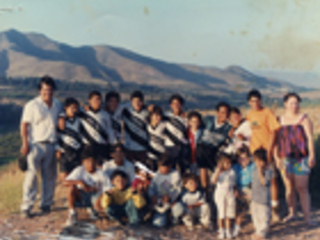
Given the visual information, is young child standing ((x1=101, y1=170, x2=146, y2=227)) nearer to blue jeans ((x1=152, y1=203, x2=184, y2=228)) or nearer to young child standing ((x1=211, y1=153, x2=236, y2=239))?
blue jeans ((x1=152, y1=203, x2=184, y2=228))

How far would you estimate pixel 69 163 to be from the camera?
6.38m

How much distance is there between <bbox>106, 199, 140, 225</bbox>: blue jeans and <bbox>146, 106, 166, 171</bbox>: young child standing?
0.88m

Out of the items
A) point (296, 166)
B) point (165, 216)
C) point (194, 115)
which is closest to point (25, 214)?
point (165, 216)

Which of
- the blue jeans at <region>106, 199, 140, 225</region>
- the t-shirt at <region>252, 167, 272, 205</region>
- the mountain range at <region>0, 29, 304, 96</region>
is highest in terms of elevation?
the mountain range at <region>0, 29, 304, 96</region>

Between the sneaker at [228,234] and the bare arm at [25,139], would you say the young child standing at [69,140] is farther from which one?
the sneaker at [228,234]

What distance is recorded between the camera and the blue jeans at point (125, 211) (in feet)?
19.3

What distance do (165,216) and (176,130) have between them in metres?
1.38

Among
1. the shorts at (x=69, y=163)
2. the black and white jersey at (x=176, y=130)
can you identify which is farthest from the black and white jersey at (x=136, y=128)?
the shorts at (x=69, y=163)

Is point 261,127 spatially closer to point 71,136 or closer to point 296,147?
point 296,147

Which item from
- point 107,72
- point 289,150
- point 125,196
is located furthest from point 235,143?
point 107,72

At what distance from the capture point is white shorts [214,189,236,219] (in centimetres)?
584

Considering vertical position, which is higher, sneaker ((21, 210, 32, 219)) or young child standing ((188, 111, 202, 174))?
young child standing ((188, 111, 202, 174))

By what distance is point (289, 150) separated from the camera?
6168 millimetres

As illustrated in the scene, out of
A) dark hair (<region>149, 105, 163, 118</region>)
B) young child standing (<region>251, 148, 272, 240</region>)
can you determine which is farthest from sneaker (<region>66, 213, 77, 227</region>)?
young child standing (<region>251, 148, 272, 240</region>)
